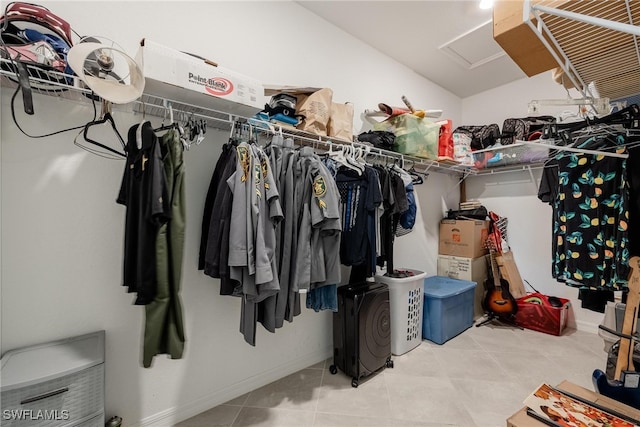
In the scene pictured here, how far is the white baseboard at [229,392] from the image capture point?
60.9 inches

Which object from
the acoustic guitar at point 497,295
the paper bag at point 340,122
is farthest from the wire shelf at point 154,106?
the acoustic guitar at point 497,295

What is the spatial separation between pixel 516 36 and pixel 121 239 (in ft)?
6.83

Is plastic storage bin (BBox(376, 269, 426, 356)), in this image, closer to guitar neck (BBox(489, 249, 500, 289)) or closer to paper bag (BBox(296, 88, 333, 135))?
guitar neck (BBox(489, 249, 500, 289))

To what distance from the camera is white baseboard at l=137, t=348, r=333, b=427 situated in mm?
1546

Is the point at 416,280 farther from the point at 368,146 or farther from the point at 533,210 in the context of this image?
the point at 533,210

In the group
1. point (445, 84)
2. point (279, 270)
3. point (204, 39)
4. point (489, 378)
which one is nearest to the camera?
point (279, 270)

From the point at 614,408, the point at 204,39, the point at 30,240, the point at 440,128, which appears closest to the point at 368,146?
the point at 440,128

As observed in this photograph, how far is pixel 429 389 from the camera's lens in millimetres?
1859

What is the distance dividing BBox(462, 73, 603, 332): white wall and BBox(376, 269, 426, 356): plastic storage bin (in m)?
1.78

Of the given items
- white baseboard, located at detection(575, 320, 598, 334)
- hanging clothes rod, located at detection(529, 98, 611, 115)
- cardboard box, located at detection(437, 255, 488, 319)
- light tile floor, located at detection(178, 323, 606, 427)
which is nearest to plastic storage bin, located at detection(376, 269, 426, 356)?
light tile floor, located at detection(178, 323, 606, 427)

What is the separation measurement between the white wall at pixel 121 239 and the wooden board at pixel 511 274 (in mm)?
2132

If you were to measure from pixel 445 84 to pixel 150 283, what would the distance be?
3911 mm

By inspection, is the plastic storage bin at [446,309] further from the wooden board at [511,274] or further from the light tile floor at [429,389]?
the wooden board at [511,274]

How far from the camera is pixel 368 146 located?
6.97ft
